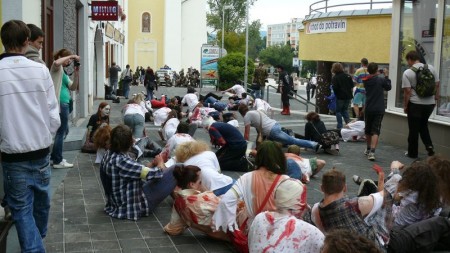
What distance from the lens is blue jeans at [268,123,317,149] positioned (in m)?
11.6

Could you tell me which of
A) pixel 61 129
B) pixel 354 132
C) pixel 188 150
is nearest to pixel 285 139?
pixel 354 132

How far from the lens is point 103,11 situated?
1873 centimetres

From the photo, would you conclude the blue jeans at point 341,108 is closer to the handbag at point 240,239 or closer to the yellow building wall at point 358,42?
the yellow building wall at point 358,42

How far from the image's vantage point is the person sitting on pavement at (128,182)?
6652mm

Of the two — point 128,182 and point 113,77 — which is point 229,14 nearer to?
point 113,77

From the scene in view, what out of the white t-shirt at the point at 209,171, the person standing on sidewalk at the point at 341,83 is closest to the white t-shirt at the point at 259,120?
the person standing on sidewalk at the point at 341,83

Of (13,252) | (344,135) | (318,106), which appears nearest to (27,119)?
(13,252)

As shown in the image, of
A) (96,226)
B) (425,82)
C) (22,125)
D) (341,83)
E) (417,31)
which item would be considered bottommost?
(96,226)

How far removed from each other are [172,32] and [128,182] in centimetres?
5301

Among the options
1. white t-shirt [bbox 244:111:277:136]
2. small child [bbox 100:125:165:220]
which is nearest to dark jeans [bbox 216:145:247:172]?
white t-shirt [bbox 244:111:277:136]

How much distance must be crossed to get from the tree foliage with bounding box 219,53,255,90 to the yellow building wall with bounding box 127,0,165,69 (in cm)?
2462

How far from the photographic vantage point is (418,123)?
1077cm

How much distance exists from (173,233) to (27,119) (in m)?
2.27

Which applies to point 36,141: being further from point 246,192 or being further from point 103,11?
point 103,11
